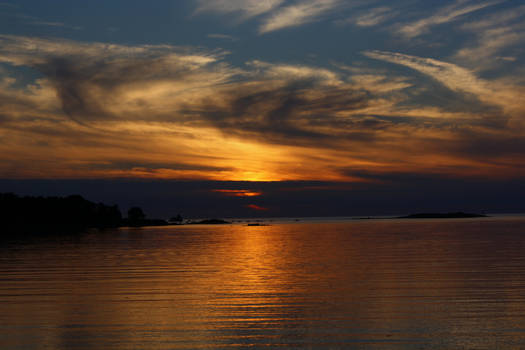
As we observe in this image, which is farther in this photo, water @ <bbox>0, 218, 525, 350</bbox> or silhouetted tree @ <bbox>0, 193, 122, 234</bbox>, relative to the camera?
silhouetted tree @ <bbox>0, 193, 122, 234</bbox>

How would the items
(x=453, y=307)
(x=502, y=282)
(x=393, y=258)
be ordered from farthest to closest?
(x=393, y=258), (x=502, y=282), (x=453, y=307)

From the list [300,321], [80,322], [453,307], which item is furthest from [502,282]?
[80,322]

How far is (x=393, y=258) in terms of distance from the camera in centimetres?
4288

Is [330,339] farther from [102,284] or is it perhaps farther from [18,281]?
[18,281]

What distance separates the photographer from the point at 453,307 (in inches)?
791

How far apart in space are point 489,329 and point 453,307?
3967mm

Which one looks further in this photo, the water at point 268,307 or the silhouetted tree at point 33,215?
the silhouetted tree at point 33,215

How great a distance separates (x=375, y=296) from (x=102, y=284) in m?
15.5

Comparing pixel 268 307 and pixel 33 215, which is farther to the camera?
pixel 33 215

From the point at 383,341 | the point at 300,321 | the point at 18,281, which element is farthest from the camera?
the point at 18,281

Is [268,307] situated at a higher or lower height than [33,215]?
lower

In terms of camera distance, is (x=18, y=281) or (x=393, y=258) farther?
(x=393, y=258)

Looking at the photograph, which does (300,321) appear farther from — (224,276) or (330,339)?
(224,276)

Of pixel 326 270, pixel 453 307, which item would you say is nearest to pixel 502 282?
pixel 453 307
